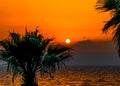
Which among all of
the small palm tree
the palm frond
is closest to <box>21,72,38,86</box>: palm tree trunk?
the small palm tree

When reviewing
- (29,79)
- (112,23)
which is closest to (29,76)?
(29,79)

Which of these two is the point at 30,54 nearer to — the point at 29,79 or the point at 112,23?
the point at 29,79

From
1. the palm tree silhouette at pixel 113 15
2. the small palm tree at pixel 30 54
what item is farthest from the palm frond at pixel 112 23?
the small palm tree at pixel 30 54

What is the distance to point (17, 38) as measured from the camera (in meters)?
24.1

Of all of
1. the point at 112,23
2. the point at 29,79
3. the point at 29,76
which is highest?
the point at 112,23

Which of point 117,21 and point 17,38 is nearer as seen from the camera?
point 117,21

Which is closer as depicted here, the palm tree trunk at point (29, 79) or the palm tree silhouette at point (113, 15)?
the palm tree silhouette at point (113, 15)

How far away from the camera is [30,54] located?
24.3 meters

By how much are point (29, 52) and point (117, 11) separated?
8066mm

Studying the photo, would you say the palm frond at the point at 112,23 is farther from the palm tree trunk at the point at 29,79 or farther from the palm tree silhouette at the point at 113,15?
the palm tree trunk at the point at 29,79

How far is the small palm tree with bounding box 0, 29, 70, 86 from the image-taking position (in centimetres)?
2411

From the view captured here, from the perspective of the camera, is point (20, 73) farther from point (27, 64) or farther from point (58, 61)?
point (58, 61)

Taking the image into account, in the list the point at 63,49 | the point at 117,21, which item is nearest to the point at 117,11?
the point at 117,21

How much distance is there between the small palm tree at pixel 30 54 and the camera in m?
24.1
